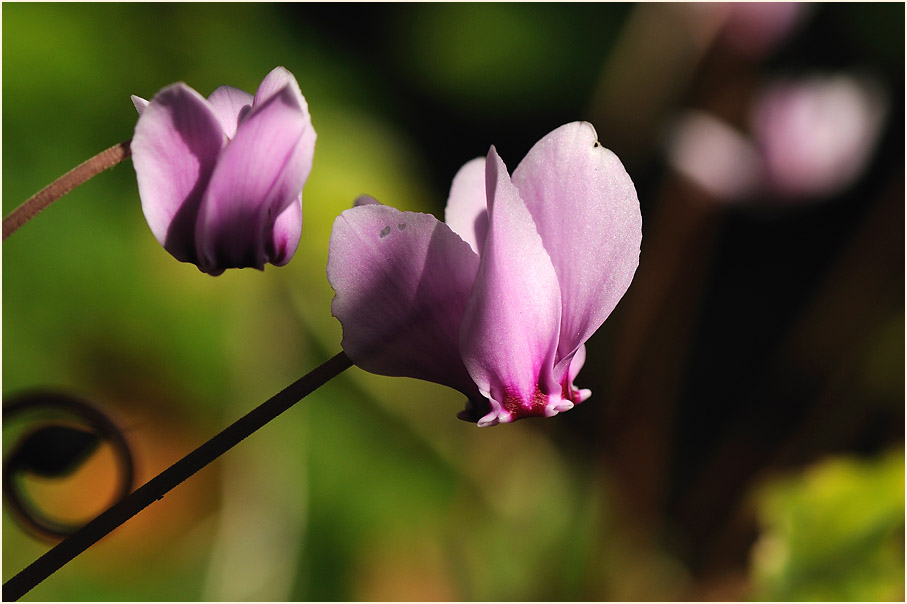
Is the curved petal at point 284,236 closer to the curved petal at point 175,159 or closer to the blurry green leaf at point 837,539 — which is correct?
the curved petal at point 175,159

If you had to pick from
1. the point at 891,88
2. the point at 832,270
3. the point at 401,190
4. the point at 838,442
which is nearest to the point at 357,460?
the point at 401,190

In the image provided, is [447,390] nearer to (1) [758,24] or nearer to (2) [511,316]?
(1) [758,24]

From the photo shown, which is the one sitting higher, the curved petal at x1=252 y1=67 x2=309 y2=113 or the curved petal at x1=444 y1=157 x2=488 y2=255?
the curved petal at x1=252 y1=67 x2=309 y2=113

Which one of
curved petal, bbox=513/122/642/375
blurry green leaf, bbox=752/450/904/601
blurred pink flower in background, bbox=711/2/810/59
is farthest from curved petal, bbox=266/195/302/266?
blurred pink flower in background, bbox=711/2/810/59

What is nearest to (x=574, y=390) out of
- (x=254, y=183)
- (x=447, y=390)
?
(x=254, y=183)

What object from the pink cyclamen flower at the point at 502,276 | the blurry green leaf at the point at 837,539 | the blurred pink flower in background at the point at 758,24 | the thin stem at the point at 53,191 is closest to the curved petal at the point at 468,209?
the pink cyclamen flower at the point at 502,276

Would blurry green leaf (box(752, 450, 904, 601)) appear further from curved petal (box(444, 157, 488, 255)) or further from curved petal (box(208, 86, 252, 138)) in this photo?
curved petal (box(208, 86, 252, 138))
